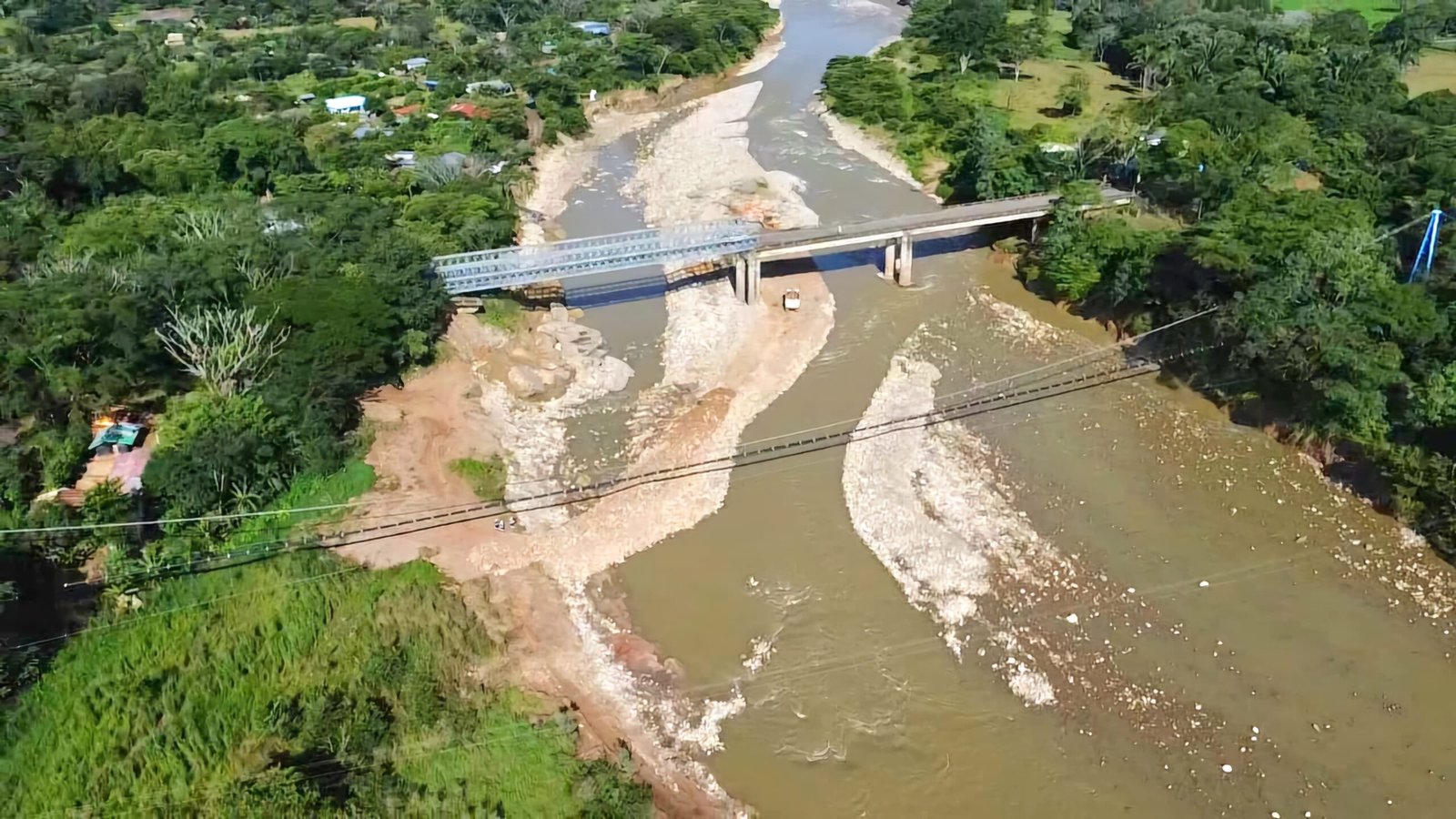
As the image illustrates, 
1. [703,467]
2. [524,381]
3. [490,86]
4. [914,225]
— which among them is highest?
[914,225]

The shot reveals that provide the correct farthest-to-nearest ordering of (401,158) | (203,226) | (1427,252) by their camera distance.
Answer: (401,158) → (203,226) → (1427,252)

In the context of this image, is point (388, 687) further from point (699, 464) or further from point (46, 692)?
point (699, 464)

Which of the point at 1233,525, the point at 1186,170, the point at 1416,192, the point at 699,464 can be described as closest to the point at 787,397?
the point at 699,464

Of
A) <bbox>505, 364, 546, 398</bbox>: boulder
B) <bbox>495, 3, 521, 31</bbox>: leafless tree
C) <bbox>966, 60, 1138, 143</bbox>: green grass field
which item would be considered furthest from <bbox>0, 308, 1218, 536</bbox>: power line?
<bbox>495, 3, 521, 31</bbox>: leafless tree

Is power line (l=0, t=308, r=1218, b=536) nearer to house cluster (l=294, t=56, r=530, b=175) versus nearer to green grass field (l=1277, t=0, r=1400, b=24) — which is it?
house cluster (l=294, t=56, r=530, b=175)

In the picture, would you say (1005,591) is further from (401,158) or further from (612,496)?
(401,158)

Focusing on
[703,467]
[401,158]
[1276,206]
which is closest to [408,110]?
[401,158]

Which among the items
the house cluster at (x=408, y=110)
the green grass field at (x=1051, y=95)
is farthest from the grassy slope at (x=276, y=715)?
the green grass field at (x=1051, y=95)
